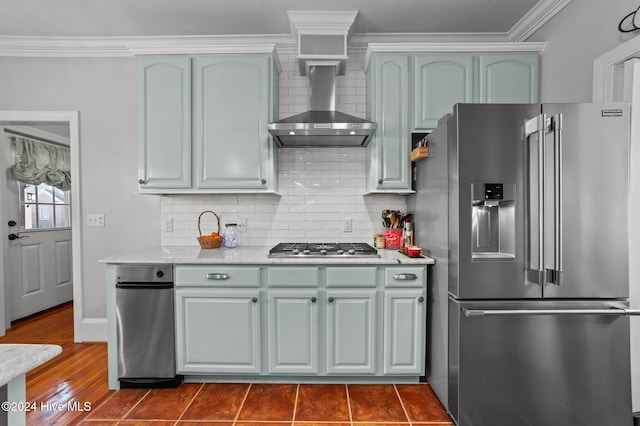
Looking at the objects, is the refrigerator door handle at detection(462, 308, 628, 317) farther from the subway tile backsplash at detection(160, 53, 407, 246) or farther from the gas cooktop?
the subway tile backsplash at detection(160, 53, 407, 246)

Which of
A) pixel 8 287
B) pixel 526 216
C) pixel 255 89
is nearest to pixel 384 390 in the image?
pixel 526 216

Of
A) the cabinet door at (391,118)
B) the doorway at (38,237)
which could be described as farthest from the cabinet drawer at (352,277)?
the doorway at (38,237)

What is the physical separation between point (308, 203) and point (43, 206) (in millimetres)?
3565

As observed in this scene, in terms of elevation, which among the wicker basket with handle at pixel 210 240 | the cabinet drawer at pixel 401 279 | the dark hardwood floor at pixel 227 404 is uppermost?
the wicker basket with handle at pixel 210 240

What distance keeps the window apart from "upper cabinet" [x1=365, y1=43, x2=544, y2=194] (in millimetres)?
4131

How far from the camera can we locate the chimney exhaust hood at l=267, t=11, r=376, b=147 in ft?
8.43

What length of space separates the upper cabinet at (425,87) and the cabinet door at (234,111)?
2.88 feet

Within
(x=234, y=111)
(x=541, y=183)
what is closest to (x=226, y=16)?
(x=234, y=111)

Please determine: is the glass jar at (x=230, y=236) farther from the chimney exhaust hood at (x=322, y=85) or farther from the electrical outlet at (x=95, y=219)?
the electrical outlet at (x=95, y=219)

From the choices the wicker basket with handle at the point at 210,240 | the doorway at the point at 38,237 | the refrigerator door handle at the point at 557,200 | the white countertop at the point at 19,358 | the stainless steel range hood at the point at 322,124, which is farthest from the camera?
the doorway at the point at 38,237

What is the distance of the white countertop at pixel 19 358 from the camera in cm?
70

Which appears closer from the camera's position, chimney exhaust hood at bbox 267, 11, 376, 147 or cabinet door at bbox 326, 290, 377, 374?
cabinet door at bbox 326, 290, 377, 374

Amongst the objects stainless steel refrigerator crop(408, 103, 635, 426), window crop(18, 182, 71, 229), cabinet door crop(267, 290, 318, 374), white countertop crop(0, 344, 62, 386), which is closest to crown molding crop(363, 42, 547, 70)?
stainless steel refrigerator crop(408, 103, 635, 426)

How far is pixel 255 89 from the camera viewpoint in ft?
8.95
